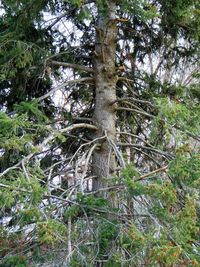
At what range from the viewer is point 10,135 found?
408 cm

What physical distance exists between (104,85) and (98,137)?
0.74 meters

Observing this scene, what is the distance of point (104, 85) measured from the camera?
6.00m

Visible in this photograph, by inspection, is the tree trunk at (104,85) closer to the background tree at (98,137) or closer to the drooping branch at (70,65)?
the background tree at (98,137)

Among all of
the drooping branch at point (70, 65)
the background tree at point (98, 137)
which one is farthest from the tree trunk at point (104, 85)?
the drooping branch at point (70, 65)

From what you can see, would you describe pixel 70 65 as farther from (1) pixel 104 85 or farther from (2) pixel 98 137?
(2) pixel 98 137

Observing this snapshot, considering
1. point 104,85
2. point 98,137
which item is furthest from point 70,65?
point 98,137

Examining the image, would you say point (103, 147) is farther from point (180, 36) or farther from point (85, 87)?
point (180, 36)

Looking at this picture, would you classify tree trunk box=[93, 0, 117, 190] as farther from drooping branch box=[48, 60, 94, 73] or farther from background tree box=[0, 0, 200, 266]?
drooping branch box=[48, 60, 94, 73]

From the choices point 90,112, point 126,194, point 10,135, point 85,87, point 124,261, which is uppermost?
point 85,87

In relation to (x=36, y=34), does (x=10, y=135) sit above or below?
below

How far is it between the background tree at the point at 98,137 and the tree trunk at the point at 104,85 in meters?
0.01

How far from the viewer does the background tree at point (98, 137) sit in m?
3.59

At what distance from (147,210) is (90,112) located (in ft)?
9.84

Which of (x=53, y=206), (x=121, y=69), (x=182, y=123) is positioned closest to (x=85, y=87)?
(x=121, y=69)
